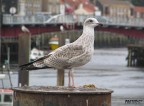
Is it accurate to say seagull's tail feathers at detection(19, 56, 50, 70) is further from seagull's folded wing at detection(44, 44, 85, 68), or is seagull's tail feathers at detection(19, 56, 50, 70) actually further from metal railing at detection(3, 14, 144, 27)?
metal railing at detection(3, 14, 144, 27)

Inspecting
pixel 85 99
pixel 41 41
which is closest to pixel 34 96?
pixel 85 99

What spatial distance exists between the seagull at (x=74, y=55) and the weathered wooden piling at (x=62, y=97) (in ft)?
2.96

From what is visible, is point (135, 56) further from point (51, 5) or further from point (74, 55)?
point (51, 5)

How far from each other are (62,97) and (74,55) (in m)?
1.48

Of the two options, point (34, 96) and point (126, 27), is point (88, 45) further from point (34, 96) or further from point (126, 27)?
point (126, 27)

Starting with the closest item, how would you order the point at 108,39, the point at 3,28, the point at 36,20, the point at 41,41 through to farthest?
the point at 3,28
the point at 36,20
the point at 41,41
the point at 108,39

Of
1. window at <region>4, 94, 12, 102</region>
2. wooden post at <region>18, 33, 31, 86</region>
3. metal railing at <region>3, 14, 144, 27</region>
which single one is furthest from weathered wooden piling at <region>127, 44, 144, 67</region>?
window at <region>4, 94, 12, 102</region>

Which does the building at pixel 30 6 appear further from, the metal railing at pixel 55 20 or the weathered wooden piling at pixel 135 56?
the weathered wooden piling at pixel 135 56

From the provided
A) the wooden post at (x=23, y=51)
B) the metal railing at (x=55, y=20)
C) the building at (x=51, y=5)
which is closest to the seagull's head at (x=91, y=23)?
the wooden post at (x=23, y=51)

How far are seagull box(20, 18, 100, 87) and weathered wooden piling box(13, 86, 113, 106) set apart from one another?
90 centimetres

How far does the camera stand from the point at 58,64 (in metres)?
15.7

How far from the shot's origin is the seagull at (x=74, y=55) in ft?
51.0

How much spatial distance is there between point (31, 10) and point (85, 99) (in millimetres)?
170989

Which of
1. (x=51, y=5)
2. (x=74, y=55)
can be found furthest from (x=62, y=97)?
(x=51, y=5)
